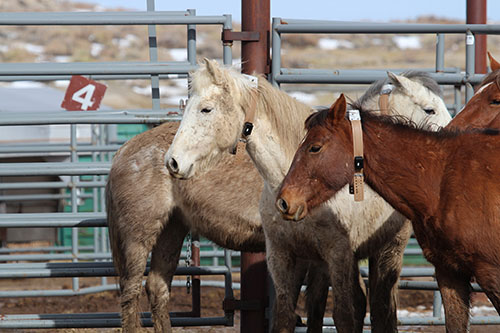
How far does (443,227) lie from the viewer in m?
3.50

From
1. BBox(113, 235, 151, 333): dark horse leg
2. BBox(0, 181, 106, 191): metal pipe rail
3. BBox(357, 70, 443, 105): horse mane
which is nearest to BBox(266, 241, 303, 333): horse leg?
BBox(113, 235, 151, 333): dark horse leg

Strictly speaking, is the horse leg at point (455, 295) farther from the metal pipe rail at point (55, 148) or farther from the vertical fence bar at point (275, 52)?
the metal pipe rail at point (55, 148)

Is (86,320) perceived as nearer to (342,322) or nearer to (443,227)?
(342,322)

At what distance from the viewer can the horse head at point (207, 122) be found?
4.09 m

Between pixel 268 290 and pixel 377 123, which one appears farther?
pixel 268 290

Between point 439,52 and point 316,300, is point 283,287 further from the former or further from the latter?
point 439,52

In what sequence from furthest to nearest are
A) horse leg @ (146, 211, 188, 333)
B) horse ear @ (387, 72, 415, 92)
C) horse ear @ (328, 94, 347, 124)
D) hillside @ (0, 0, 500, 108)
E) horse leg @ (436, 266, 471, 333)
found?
1. hillside @ (0, 0, 500, 108)
2. horse leg @ (146, 211, 188, 333)
3. horse ear @ (387, 72, 415, 92)
4. horse leg @ (436, 266, 471, 333)
5. horse ear @ (328, 94, 347, 124)

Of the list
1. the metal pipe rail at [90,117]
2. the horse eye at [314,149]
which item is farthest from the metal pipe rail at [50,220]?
the horse eye at [314,149]

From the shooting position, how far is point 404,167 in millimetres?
3637


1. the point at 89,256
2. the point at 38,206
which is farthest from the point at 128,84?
the point at 89,256

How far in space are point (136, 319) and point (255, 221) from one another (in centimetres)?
107

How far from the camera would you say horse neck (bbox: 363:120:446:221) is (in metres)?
3.61

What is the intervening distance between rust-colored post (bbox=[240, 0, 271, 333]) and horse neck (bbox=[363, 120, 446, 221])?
60.6 inches

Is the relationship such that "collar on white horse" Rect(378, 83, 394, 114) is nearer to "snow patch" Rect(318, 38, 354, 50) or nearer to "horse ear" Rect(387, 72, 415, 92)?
"horse ear" Rect(387, 72, 415, 92)
